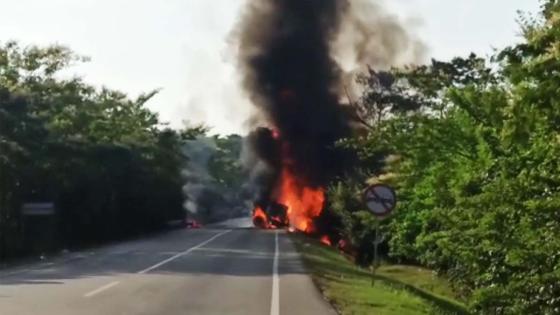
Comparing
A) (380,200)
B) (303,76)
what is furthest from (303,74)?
(380,200)

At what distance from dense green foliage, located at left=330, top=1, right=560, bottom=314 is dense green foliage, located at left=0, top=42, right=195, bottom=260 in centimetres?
1319

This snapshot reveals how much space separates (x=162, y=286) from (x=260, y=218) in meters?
55.1

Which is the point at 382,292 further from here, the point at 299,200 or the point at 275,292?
the point at 299,200

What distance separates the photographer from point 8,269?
33.2 m

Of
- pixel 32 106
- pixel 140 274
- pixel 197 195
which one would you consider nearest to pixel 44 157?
pixel 32 106

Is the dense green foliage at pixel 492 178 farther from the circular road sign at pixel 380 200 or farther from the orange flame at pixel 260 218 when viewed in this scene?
the orange flame at pixel 260 218

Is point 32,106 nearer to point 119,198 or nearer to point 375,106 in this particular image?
point 119,198

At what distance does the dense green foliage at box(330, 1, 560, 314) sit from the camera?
13.0 m

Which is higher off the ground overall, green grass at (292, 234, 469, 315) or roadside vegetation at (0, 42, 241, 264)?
roadside vegetation at (0, 42, 241, 264)

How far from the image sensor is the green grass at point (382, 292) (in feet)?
70.2

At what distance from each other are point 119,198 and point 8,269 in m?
34.1

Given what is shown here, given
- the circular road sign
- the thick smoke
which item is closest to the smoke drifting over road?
the thick smoke

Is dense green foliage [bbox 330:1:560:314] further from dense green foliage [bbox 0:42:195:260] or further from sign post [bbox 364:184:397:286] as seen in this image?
dense green foliage [bbox 0:42:195:260]

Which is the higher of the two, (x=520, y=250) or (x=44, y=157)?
(x=44, y=157)
